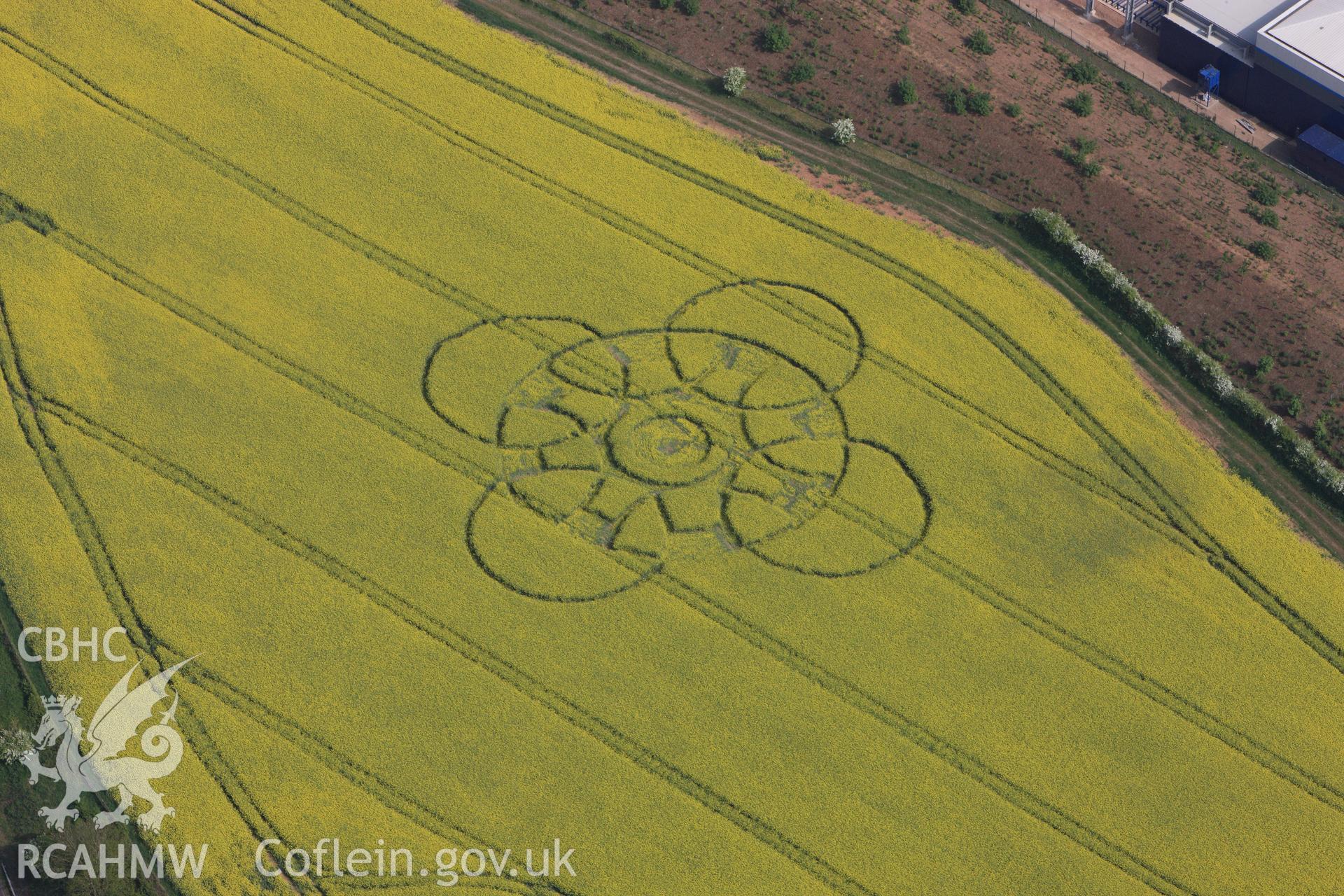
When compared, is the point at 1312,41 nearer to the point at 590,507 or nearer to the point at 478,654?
the point at 590,507

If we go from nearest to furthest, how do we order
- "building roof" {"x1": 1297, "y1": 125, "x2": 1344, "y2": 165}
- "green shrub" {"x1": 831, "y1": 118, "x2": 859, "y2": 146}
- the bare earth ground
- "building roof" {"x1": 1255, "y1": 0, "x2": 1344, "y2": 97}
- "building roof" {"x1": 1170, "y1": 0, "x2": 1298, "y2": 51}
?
the bare earth ground → "green shrub" {"x1": 831, "y1": 118, "x2": 859, "y2": 146} → "building roof" {"x1": 1255, "y1": 0, "x2": 1344, "y2": 97} → "building roof" {"x1": 1297, "y1": 125, "x2": 1344, "y2": 165} → "building roof" {"x1": 1170, "y1": 0, "x2": 1298, "y2": 51}

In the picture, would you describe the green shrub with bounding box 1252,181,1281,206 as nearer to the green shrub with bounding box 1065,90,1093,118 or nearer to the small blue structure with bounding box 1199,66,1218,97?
the small blue structure with bounding box 1199,66,1218,97

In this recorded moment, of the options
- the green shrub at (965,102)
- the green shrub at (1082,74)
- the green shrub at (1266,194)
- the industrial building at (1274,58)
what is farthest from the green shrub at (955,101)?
the green shrub at (1266,194)

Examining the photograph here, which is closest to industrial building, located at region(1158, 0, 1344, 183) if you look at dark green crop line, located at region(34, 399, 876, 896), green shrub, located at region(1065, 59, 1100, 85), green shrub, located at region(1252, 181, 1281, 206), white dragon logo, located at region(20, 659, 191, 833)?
green shrub, located at region(1252, 181, 1281, 206)

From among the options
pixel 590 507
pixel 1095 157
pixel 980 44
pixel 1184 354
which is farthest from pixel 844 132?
pixel 590 507

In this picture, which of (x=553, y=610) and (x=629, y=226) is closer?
(x=553, y=610)

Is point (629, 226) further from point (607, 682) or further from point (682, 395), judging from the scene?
point (607, 682)

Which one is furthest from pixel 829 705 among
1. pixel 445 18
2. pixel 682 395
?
pixel 445 18

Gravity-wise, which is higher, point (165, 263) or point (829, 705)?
point (165, 263)
